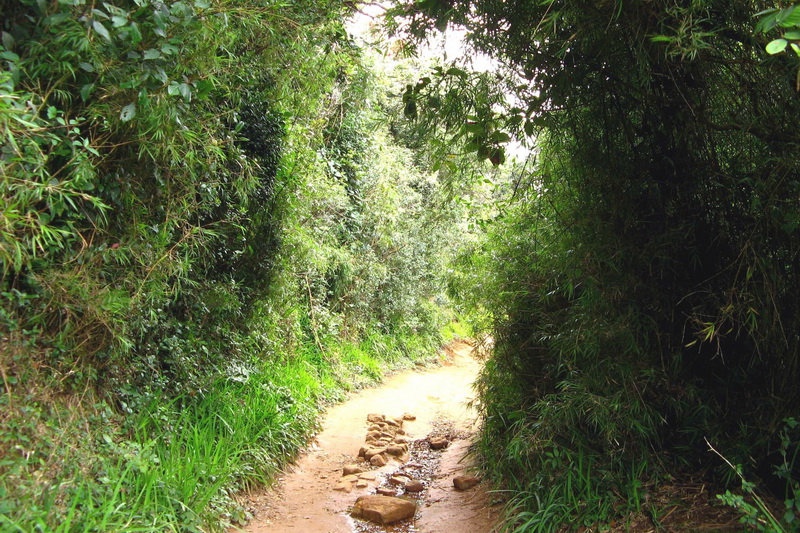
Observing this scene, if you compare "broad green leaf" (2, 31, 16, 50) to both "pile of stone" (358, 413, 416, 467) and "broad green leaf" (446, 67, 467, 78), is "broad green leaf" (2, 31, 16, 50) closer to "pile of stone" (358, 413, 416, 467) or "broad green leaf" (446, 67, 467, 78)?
"broad green leaf" (446, 67, 467, 78)

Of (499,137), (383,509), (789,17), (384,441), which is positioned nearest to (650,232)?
(499,137)

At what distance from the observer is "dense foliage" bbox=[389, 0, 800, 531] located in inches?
96.9

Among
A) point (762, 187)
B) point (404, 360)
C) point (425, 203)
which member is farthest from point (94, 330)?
point (425, 203)

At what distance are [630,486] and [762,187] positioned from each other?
5.62 ft

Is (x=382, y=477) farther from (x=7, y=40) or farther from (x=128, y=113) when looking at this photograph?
(x=7, y=40)

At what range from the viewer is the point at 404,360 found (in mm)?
10836

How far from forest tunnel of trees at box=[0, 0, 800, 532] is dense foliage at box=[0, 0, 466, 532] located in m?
0.02

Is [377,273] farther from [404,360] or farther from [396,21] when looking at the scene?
[396,21]

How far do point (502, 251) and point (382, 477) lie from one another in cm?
238

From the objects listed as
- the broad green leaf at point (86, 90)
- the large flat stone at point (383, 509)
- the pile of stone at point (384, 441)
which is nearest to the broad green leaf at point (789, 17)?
the broad green leaf at point (86, 90)

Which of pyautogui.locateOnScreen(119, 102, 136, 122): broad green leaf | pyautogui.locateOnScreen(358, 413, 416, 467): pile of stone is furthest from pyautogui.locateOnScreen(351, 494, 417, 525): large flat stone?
pyautogui.locateOnScreen(119, 102, 136, 122): broad green leaf

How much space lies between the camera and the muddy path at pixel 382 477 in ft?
12.8

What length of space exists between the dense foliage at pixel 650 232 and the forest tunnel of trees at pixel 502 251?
0.05ft

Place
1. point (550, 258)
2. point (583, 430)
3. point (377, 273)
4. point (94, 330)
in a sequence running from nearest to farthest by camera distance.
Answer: point (94, 330) < point (583, 430) < point (550, 258) < point (377, 273)
